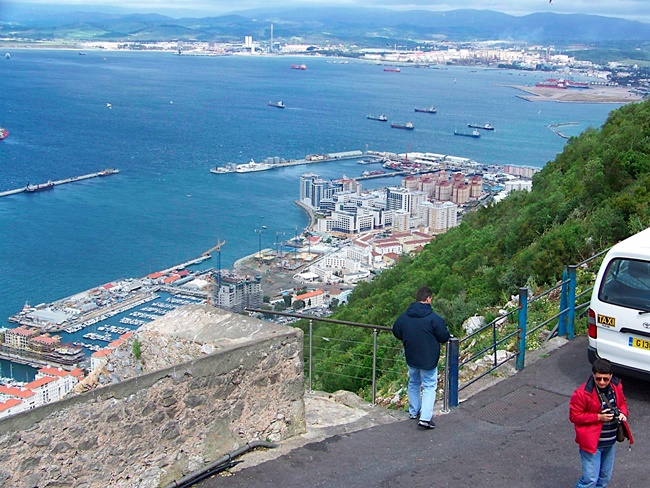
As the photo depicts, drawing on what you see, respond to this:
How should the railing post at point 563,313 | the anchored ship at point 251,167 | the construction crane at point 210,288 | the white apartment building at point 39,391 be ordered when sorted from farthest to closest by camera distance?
the anchored ship at point 251,167 → the construction crane at point 210,288 → the white apartment building at point 39,391 → the railing post at point 563,313

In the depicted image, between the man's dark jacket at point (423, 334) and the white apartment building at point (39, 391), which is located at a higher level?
the man's dark jacket at point (423, 334)

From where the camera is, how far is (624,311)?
4160 millimetres

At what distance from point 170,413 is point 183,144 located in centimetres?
5528

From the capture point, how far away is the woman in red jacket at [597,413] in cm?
303

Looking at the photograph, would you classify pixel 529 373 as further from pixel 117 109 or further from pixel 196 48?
pixel 196 48

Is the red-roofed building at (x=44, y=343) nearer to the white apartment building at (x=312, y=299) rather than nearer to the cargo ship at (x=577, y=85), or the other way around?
the white apartment building at (x=312, y=299)

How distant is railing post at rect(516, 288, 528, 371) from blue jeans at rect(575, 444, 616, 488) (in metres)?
1.50

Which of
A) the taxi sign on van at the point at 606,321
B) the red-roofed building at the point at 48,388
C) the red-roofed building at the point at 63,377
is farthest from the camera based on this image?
A: the red-roofed building at the point at 63,377

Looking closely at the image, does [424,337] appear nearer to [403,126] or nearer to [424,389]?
[424,389]

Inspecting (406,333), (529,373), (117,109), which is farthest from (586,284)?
(117,109)

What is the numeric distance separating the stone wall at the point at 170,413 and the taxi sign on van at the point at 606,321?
1.68 m

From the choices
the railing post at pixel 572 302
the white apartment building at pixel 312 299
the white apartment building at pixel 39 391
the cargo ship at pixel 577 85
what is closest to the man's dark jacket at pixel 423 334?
the railing post at pixel 572 302

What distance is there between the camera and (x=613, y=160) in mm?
9445

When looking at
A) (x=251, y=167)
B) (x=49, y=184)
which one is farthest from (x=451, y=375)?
(x=251, y=167)
